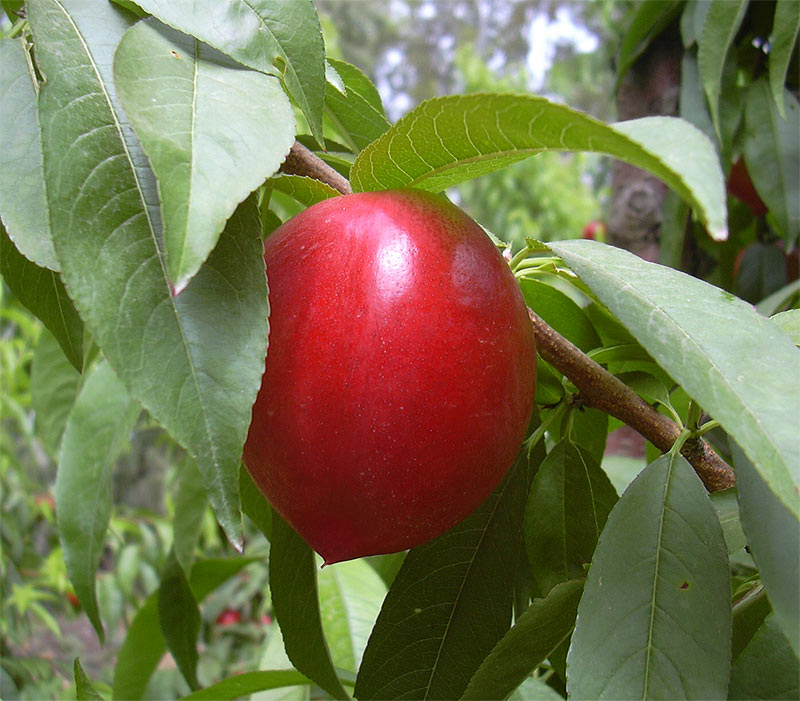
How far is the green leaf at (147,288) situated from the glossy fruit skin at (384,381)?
22 mm

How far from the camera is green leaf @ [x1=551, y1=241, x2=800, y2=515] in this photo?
10.1 inches

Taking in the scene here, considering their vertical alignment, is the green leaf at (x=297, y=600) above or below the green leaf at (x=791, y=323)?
below

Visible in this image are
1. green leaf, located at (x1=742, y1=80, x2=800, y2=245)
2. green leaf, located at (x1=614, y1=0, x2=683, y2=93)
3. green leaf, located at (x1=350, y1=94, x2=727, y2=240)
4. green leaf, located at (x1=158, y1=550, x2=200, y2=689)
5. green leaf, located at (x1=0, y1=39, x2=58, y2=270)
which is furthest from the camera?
green leaf, located at (x1=614, y1=0, x2=683, y2=93)

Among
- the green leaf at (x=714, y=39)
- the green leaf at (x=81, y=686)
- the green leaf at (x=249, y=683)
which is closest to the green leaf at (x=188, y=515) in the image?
the green leaf at (x=249, y=683)

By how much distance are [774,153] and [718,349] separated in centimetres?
83

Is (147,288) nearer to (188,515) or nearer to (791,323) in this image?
(791,323)

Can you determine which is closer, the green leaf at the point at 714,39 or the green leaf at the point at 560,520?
the green leaf at the point at 560,520

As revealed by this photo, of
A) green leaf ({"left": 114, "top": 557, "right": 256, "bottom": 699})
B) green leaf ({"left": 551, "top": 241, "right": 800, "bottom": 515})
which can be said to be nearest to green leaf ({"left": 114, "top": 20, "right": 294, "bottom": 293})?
green leaf ({"left": 551, "top": 241, "right": 800, "bottom": 515})

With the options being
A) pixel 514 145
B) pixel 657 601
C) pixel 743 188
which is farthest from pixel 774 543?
pixel 743 188

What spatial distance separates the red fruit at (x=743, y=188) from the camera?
114cm

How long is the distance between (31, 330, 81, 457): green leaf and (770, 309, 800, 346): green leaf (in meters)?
0.64

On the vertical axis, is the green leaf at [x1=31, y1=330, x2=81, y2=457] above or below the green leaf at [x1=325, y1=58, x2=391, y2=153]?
below

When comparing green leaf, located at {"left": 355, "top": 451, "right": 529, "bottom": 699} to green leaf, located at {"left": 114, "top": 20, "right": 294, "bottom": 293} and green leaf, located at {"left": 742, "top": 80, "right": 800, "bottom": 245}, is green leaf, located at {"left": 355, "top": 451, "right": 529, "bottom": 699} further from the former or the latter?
green leaf, located at {"left": 742, "top": 80, "right": 800, "bottom": 245}

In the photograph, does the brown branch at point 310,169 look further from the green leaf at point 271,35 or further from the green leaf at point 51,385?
the green leaf at point 51,385
